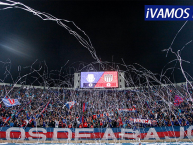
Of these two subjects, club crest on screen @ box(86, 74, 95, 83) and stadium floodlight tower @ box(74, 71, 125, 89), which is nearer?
stadium floodlight tower @ box(74, 71, 125, 89)

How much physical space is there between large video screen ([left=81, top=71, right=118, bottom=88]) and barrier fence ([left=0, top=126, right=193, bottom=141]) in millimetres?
12464

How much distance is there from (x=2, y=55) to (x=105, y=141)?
52.4 ft

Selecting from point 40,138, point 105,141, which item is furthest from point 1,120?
point 105,141

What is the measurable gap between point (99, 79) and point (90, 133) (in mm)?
13487

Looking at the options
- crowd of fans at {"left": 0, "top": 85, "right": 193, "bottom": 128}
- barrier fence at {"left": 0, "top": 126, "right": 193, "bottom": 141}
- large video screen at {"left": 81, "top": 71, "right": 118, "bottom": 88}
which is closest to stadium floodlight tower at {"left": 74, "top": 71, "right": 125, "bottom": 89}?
large video screen at {"left": 81, "top": 71, "right": 118, "bottom": 88}

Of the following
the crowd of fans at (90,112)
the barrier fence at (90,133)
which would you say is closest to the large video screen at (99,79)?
the crowd of fans at (90,112)

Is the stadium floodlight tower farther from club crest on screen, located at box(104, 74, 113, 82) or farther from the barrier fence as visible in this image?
the barrier fence

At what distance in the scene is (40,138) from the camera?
1349 centimetres

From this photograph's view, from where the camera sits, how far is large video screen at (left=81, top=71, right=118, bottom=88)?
2621 cm

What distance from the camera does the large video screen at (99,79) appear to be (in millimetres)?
26211

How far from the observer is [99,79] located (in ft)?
87.0

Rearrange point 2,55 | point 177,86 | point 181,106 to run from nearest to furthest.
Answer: point 2,55 < point 181,106 < point 177,86

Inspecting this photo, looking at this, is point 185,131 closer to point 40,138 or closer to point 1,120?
point 40,138

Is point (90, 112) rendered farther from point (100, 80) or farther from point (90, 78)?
point (90, 78)
